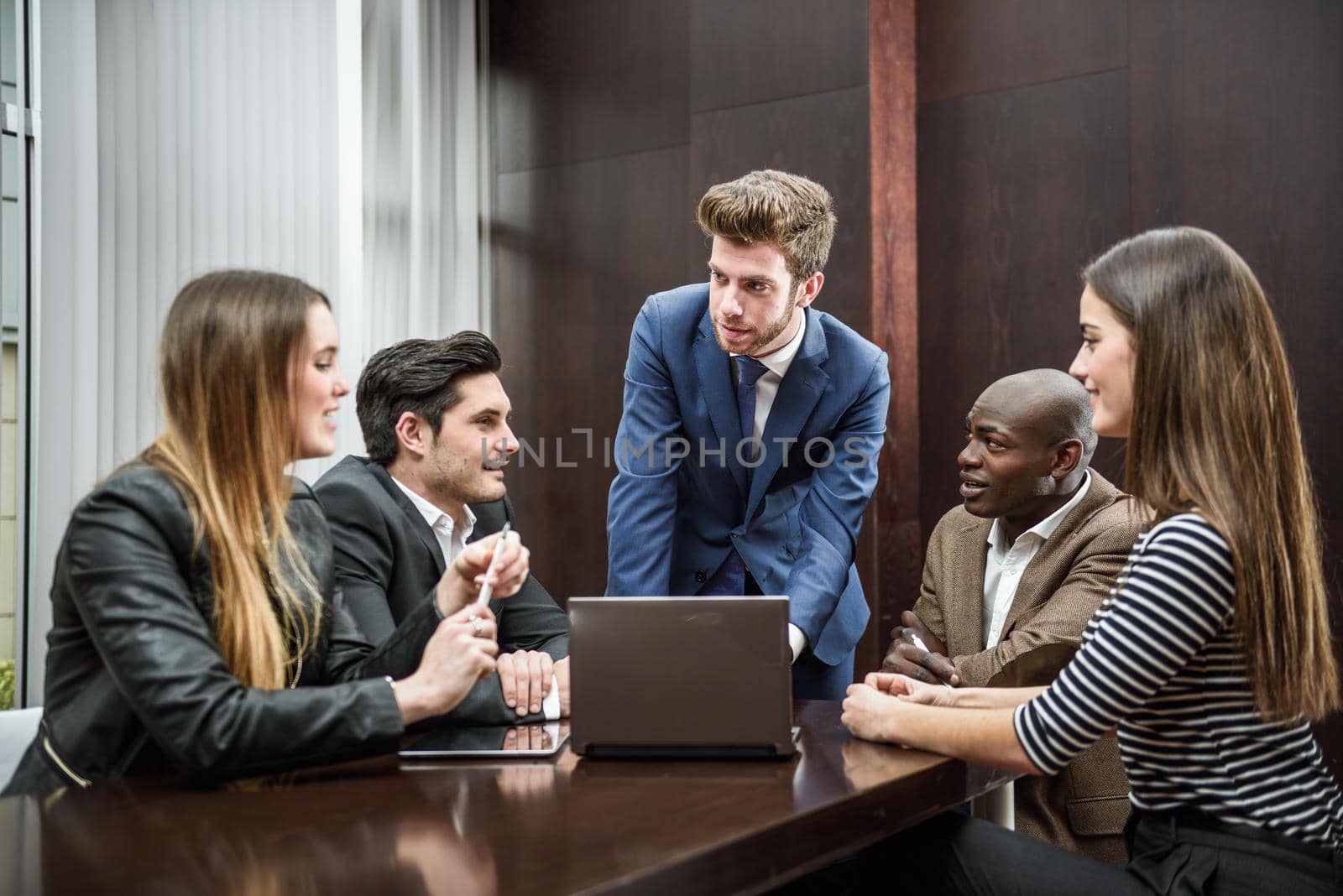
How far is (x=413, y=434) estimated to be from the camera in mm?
2404

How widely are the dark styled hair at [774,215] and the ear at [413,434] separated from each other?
717 millimetres

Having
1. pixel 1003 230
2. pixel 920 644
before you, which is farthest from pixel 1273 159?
pixel 920 644

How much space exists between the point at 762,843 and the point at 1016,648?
47.5 inches

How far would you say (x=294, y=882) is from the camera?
0.99 m

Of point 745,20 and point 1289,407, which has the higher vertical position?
point 745,20

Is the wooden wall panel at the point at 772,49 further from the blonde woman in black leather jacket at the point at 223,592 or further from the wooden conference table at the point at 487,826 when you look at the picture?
the wooden conference table at the point at 487,826

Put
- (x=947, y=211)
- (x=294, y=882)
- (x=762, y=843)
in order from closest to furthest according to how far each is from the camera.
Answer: (x=294, y=882)
(x=762, y=843)
(x=947, y=211)

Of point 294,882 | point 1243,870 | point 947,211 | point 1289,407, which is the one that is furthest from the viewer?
point 947,211

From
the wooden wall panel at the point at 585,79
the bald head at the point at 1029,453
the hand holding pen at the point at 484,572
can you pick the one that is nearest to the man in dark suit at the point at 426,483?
the hand holding pen at the point at 484,572

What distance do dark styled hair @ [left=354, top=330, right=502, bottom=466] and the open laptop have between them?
1.00 meters

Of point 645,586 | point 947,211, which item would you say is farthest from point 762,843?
point 947,211

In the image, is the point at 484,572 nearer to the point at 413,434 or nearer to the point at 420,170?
the point at 413,434

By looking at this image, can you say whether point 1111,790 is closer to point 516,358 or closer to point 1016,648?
point 1016,648

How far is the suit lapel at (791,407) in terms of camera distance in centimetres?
264
